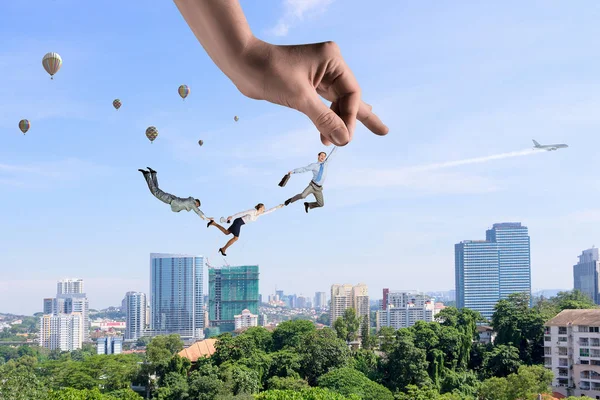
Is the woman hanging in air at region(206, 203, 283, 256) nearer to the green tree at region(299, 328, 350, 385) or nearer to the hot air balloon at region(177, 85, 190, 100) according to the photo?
the hot air balloon at region(177, 85, 190, 100)

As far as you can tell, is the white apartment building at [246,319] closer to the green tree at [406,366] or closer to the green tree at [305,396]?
the green tree at [406,366]

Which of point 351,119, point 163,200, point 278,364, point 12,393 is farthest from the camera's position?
point 278,364

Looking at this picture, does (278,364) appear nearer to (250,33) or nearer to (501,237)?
(250,33)

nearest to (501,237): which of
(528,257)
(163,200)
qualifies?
(528,257)

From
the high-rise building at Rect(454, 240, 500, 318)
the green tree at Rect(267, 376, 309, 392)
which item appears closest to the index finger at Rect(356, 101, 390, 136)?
the green tree at Rect(267, 376, 309, 392)

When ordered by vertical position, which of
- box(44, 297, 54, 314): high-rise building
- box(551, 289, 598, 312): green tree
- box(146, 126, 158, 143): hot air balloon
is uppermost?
box(146, 126, 158, 143): hot air balloon
